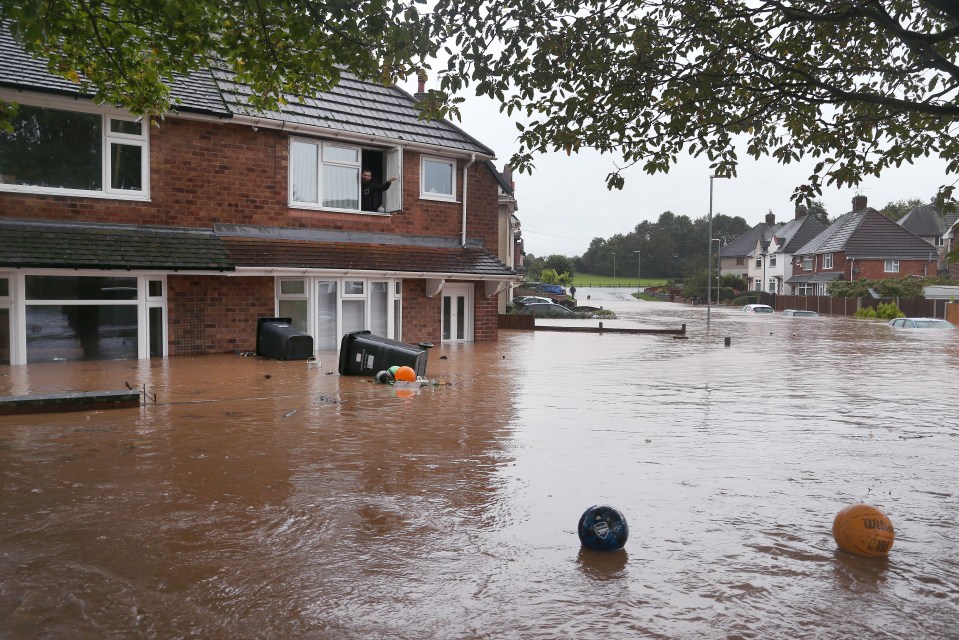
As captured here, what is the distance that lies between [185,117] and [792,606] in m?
17.3

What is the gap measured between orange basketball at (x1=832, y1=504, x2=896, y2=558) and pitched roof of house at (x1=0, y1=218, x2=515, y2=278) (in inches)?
591

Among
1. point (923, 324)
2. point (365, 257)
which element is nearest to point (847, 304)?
point (923, 324)

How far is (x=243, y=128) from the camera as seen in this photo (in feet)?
62.7

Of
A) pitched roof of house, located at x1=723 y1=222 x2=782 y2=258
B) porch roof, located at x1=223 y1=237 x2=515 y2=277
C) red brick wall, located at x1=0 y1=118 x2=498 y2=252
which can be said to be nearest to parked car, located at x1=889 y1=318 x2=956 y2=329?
porch roof, located at x1=223 y1=237 x2=515 y2=277

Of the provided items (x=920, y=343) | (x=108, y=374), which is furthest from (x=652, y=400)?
(x=920, y=343)

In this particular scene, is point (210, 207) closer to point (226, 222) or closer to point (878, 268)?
point (226, 222)

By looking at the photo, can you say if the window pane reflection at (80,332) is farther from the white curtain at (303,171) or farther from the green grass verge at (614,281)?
the green grass verge at (614,281)

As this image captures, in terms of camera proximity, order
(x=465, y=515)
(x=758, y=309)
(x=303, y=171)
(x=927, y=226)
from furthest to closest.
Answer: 1. (x=927, y=226)
2. (x=758, y=309)
3. (x=303, y=171)
4. (x=465, y=515)

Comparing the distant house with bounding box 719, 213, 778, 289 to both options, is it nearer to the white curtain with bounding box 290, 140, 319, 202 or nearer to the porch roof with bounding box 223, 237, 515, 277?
the porch roof with bounding box 223, 237, 515, 277

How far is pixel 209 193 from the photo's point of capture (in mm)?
18719

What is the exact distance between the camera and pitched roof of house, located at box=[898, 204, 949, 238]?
75.1 meters

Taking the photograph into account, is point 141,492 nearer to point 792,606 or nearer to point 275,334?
point 792,606

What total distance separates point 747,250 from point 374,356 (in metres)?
100

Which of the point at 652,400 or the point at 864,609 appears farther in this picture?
the point at 652,400
